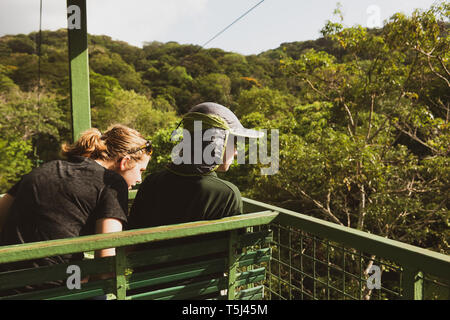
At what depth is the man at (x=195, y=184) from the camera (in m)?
1.58

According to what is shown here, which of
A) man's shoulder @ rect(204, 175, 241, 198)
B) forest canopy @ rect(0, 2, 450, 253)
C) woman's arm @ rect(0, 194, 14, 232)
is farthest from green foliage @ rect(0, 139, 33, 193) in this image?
man's shoulder @ rect(204, 175, 241, 198)

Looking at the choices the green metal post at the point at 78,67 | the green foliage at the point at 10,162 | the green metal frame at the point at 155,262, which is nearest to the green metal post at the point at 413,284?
the green metal frame at the point at 155,262

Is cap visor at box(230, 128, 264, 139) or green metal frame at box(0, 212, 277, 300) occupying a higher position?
cap visor at box(230, 128, 264, 139)

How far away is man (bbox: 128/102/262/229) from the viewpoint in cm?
158

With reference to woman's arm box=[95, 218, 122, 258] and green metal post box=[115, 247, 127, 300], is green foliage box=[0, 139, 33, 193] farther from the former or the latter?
green metal post box=[115, 247, 127, 300]

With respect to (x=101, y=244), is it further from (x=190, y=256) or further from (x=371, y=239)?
(x=371, y=239)

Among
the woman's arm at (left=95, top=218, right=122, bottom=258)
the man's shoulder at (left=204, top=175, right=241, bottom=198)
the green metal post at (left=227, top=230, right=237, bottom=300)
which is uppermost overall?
the man's shoulder at (left=204, top=175, right=241, bottom=198)

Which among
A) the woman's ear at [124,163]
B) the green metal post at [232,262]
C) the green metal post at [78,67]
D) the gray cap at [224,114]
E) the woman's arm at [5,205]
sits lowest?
the green metal post at [232,262]

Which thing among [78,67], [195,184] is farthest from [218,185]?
[78,67]

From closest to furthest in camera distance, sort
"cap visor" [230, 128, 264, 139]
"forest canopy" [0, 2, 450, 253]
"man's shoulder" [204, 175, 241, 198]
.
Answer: "man's shoulder" [204, 175, 241, 198] → "cap visor" [230, 128, 264, 139] → "forest canopy" [0, 2, 450, 253]

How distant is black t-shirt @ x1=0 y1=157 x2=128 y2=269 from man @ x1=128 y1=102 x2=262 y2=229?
0.49 feet

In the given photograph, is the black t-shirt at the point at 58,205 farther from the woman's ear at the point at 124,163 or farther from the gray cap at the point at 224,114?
the gray cap at the point at 224,114

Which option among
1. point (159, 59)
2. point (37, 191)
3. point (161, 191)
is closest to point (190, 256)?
point (161, 191)

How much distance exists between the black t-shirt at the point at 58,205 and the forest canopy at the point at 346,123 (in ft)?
20.5
